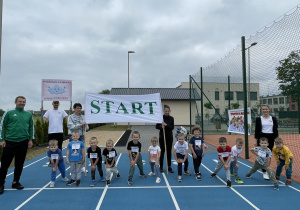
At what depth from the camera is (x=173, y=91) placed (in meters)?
30.1

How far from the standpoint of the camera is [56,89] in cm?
1316

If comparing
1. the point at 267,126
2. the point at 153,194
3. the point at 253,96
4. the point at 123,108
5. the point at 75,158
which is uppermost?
the point at 253,96

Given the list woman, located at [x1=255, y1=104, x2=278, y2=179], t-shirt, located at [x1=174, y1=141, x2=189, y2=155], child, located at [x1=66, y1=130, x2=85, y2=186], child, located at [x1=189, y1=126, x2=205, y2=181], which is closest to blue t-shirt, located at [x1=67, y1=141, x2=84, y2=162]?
child, located at [x1=66, y1=130, x2=85, y2=186]

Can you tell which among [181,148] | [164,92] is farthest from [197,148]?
[164,92]

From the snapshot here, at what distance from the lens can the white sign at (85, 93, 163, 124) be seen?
6.06 m

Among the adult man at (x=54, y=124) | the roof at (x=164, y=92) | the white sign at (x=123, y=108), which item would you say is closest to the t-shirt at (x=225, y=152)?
the white sign at (x=123, y=108)

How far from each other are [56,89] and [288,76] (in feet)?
38.9

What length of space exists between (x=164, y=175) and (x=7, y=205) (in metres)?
3.61

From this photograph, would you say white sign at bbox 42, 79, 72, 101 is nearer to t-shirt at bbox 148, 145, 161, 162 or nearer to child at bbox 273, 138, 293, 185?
t-shirt at bbox 148, 145, 161, 162

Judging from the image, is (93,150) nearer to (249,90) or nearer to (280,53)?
(280,53)

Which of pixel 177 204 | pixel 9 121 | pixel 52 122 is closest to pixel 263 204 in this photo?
pixel 177 204

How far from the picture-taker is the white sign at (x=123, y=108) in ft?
19.9

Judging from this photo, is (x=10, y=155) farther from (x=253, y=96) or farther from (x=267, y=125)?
(x=253, y=96)

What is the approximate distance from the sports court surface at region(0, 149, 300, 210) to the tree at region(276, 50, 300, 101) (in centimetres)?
312
